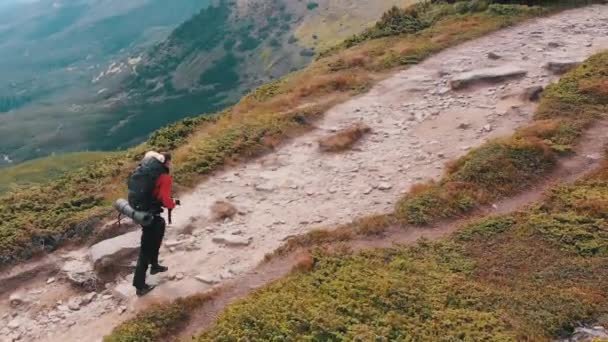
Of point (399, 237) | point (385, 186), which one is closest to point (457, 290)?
point (399, 237)

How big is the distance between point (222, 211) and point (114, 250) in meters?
3.86

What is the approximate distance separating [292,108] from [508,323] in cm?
1881

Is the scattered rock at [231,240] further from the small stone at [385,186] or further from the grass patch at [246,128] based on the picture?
the small stone at [385,186]

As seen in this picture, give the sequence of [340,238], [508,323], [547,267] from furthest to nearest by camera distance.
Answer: [340,238], [547,267], [508,323]

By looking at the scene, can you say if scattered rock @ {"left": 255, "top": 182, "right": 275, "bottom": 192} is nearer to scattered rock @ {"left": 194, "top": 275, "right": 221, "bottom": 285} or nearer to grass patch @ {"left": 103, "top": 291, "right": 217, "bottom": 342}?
scattered rock @ {"left": 194, "top": 275, "right": 221, "bottom": 285}

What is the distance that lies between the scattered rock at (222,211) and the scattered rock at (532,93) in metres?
14.6

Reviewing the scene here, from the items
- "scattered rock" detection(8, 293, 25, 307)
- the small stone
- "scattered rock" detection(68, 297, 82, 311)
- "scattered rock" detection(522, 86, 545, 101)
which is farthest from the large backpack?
"scattered rock" detection(522, 86, 545, 101)

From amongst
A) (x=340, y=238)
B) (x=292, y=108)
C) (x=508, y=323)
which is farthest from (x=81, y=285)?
(x=292, y=108)

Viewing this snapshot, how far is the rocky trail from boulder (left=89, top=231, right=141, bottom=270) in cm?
3

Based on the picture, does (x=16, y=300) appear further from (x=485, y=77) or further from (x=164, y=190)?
(x=485, y=77)

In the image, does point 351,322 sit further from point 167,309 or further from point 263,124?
point 263,124

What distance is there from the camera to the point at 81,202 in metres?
23.1

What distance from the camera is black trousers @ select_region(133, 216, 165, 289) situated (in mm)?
15875

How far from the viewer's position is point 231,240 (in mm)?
18719
